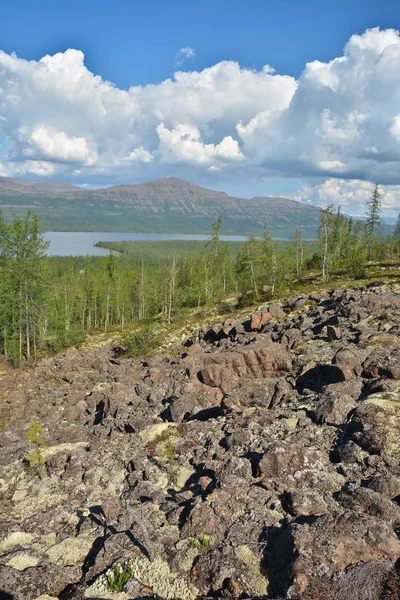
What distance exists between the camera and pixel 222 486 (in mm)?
12484

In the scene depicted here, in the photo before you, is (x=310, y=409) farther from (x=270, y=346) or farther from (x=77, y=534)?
(x=77, y=534)

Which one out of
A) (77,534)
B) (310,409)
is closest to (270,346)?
(310,409)

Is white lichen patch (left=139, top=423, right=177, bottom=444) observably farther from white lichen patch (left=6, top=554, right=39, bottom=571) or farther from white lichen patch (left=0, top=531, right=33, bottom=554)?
white lichen patch (left=6, top=554, right=39, bottom=571)

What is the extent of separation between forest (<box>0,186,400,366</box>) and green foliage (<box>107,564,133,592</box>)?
4210 centimetres

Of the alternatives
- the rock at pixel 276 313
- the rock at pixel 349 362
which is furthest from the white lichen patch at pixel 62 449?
the rock at pixel 276 313

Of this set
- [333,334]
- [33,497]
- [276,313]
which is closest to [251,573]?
[33,497]

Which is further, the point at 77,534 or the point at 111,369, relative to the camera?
the point at 111,369

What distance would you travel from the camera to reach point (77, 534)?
39.5ft

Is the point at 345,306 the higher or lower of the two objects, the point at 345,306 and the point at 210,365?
the higher

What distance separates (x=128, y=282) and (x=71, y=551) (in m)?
92.3

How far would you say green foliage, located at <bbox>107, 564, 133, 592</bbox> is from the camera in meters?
9.38

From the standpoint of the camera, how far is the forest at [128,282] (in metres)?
46.6

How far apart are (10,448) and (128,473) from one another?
302 inches

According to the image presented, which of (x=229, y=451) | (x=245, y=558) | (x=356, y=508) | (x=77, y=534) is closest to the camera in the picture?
(x=245, y=558)
